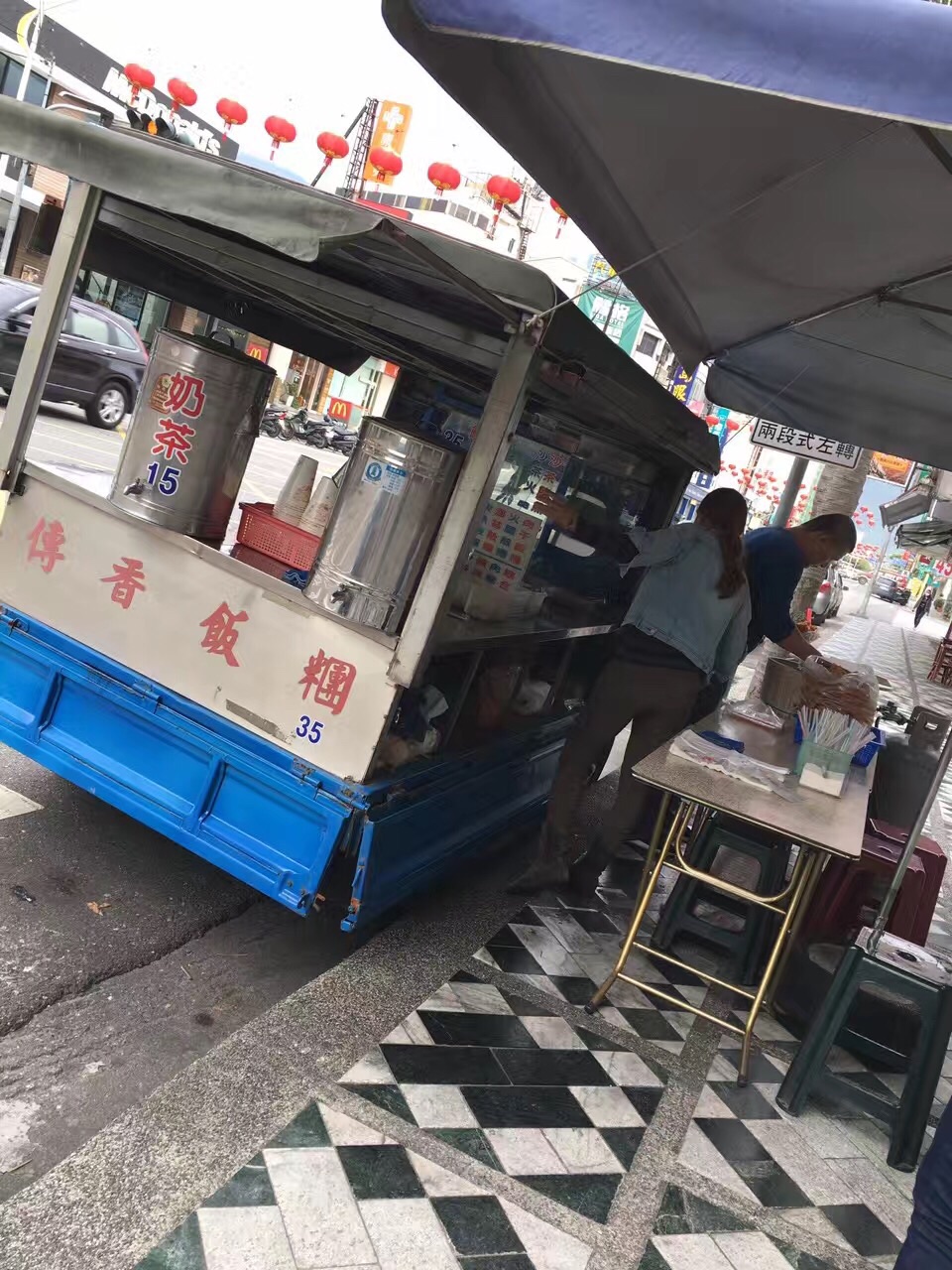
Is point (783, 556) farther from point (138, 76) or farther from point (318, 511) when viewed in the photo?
point (138, 76)

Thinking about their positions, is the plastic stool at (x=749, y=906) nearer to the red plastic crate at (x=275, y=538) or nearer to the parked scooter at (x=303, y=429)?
the red plastic crate at (x=275, y=538)

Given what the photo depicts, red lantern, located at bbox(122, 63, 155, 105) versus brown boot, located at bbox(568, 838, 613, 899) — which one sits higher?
red lantern, located at bbox(122, 63, 155, 105)

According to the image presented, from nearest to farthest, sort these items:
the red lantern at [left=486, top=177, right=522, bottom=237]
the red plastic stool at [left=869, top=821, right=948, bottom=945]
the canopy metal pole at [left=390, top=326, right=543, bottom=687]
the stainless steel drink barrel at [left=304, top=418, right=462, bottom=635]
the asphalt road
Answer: the asphalt road → the canopy metal pole at [left=390, top=326, right=543, bottom=687] → the stainless steel drink barrel at [left=304, top=418, right=462, bottom=635] → the red plastic stool at [left=869, top=821, right=948, bottom=945] → the red lantern at [left=486, top=177, right=522, bottom=237]

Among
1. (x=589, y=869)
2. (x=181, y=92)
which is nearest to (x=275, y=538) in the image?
(x=589, y=869)

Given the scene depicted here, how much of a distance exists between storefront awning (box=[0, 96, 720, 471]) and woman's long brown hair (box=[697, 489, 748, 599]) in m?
0.54

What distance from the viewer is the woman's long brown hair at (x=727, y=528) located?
4387 mm

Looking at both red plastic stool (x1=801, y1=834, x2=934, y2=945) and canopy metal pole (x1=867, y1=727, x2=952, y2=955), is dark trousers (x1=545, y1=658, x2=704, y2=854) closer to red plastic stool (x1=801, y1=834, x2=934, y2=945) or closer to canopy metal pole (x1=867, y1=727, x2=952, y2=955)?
red plastic stool (x1=801, y1=834, x2=934, y2=945)

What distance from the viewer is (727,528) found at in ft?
14.4

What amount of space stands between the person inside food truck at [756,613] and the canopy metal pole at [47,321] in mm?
2272

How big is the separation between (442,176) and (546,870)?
2043cm

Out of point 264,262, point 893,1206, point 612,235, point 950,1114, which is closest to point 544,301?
point 264,262

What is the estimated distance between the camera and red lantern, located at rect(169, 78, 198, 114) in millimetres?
23250

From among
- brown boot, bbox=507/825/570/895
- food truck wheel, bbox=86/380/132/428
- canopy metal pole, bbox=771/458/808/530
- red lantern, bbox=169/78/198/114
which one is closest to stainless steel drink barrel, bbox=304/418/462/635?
brown boot, bbox=507/825/570/895

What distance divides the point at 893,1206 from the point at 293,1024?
6.38 ft
